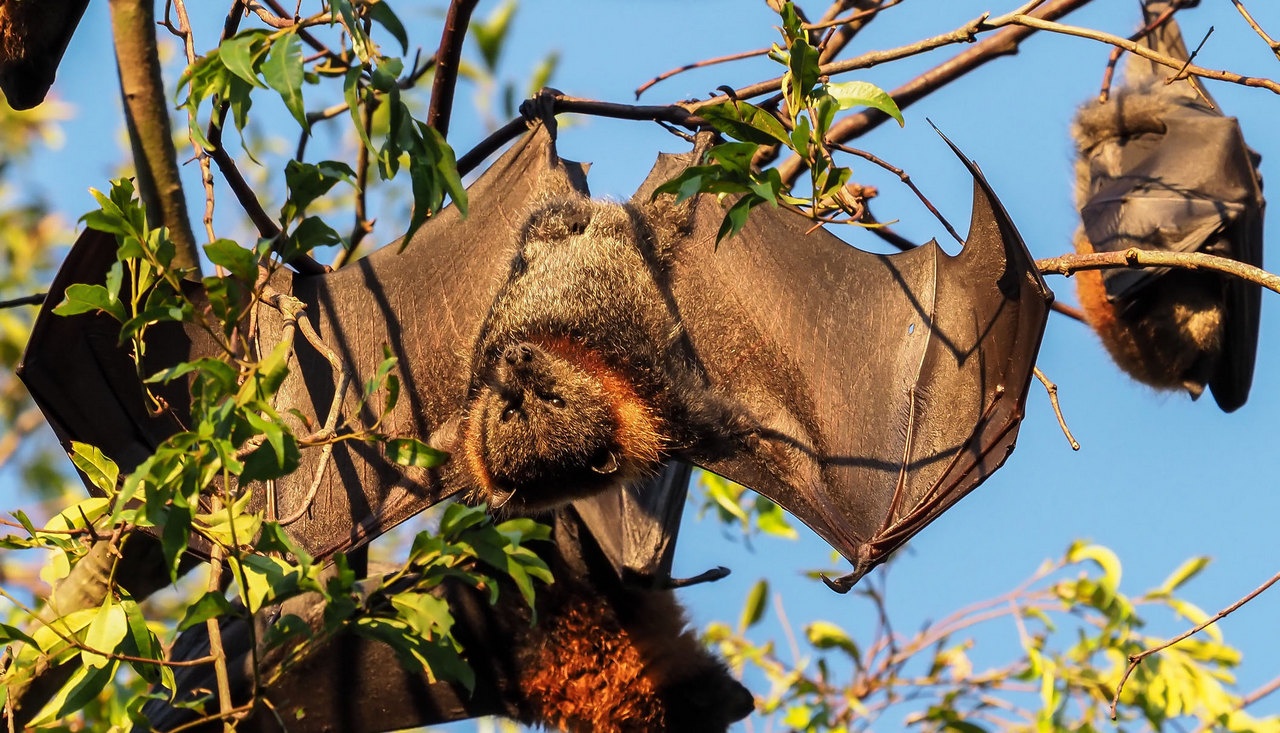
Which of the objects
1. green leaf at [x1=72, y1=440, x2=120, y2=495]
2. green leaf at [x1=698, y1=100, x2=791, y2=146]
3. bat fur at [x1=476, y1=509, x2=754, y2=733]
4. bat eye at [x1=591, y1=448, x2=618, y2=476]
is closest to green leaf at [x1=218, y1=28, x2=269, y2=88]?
green leaf at [x1=698, y1=100, x2=791, y2=146]

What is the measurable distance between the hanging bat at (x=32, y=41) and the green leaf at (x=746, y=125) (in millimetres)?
2649

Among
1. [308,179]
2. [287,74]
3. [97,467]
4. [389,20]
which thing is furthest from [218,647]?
[389,20]

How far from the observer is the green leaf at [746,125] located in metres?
2.51

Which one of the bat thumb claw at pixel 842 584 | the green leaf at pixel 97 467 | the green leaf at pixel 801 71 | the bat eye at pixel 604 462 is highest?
the green leaf at pixel 801 71

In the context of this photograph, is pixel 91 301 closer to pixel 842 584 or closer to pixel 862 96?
pixel 862 96

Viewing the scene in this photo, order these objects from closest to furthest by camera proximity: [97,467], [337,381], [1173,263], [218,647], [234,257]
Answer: [234,257], [97,467], [218,647], [1173,263], [337,381]

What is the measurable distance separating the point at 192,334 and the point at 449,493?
3.59ft

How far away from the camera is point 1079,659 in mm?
5984

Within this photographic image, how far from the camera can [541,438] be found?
4.41 meters

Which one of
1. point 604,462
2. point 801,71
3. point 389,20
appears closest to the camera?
point 389,20

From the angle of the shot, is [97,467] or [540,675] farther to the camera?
[540,675]

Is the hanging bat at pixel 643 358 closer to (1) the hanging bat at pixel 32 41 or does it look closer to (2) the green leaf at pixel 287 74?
(1) the hanging bat at pixel 32 41

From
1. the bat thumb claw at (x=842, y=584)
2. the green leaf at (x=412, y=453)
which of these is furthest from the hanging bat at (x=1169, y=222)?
the green leaf at (x=412, y=453)

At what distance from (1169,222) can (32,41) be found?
5044mm
